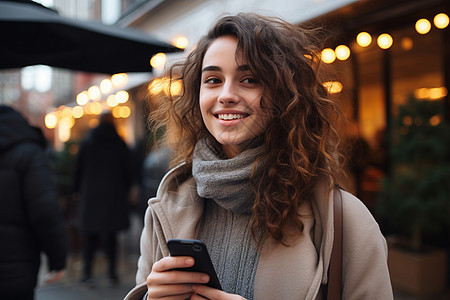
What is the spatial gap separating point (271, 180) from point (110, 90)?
31.3 feet

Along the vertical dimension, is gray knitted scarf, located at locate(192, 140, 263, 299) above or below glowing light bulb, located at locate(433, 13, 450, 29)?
below

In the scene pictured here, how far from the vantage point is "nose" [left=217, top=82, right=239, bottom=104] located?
52.9 inches

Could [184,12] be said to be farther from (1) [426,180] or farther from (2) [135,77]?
(1) [426,180]

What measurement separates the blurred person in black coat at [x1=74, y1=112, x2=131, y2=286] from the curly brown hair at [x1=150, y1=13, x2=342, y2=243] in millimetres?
4224

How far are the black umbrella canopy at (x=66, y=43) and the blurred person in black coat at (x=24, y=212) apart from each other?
0.59 m

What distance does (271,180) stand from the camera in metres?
1.37

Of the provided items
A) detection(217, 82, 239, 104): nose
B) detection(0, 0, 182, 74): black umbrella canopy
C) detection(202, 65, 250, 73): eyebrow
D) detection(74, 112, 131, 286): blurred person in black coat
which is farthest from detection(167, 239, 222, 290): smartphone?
detection(74, 112, 131, 286): blurred person in black coat

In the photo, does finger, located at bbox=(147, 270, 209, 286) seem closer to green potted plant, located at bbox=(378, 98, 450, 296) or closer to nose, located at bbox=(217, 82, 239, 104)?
nose, located at bbox=(217, 82, 239, 104)

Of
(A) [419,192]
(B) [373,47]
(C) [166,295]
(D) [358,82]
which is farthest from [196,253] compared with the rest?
(D) [358,82]

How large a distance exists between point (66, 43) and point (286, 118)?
2529 mm

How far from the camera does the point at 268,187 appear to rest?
1.35 m

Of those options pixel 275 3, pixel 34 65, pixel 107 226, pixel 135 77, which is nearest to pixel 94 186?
pixel 107 226

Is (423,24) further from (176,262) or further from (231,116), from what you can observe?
(176,262)

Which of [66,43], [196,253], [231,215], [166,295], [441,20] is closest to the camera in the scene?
[196,253]
